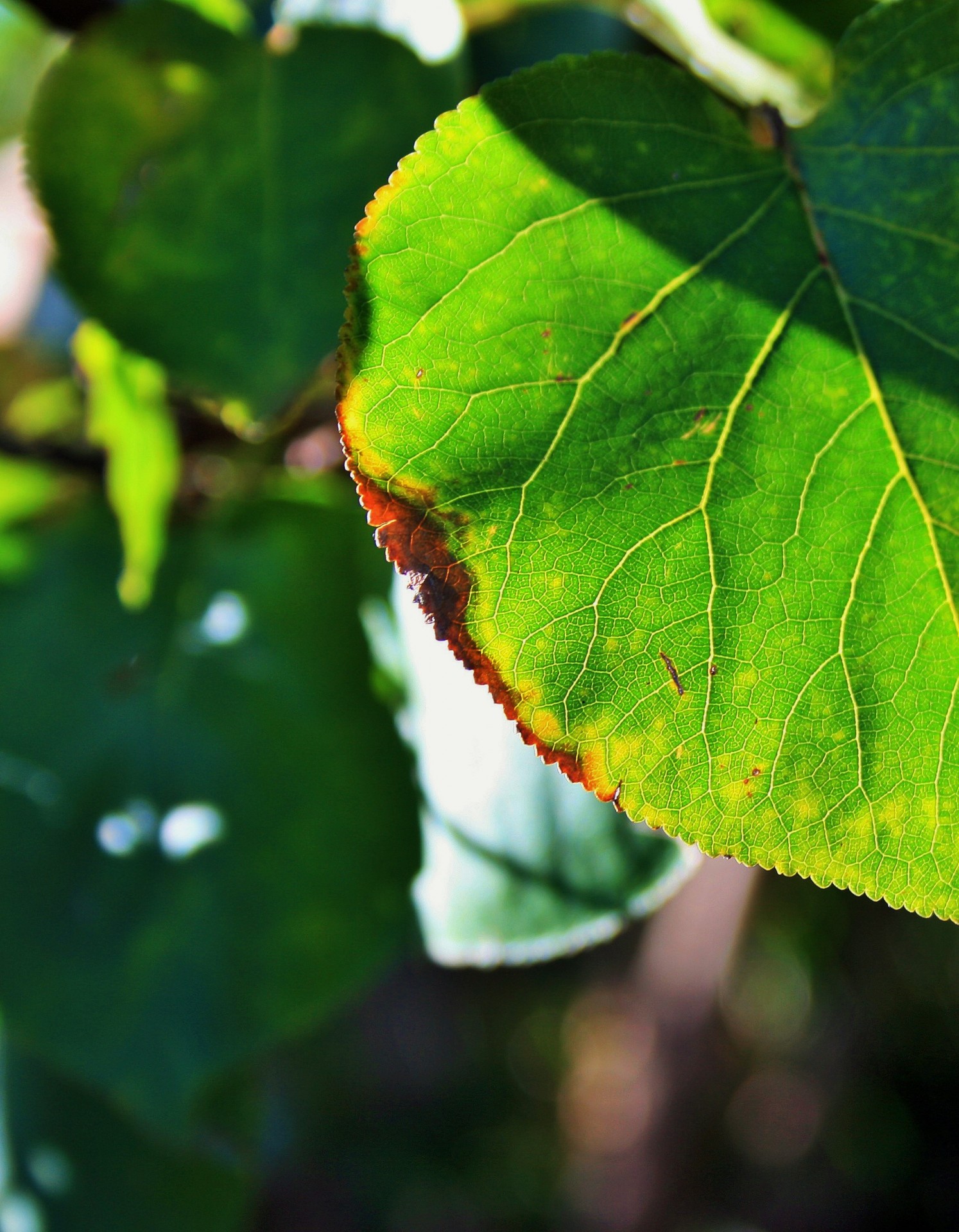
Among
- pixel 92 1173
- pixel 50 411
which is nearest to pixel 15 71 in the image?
pixel 50 411

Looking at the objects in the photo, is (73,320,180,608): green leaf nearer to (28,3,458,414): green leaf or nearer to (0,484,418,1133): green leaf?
(0,484,418,1133): green leaf

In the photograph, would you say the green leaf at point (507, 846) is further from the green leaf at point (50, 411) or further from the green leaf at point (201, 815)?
the green leaf at point (50, 411)

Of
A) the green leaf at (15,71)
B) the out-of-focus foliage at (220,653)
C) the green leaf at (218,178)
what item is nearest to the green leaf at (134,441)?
the out-of-focus foliage at (220,653)

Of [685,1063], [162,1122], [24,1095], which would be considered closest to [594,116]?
[162,1122]

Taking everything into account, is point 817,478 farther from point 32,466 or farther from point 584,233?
point 32,466

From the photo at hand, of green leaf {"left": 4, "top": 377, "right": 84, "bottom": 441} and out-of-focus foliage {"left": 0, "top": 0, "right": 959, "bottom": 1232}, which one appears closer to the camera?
out-of-focus foliage {"left": 0, "top": 0, "right": 959, "bottom": 1232}

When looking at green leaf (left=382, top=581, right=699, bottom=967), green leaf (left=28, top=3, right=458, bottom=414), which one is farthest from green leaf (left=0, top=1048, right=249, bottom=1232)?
green leaf (left=28, top=3, right=458, bottom=414)
